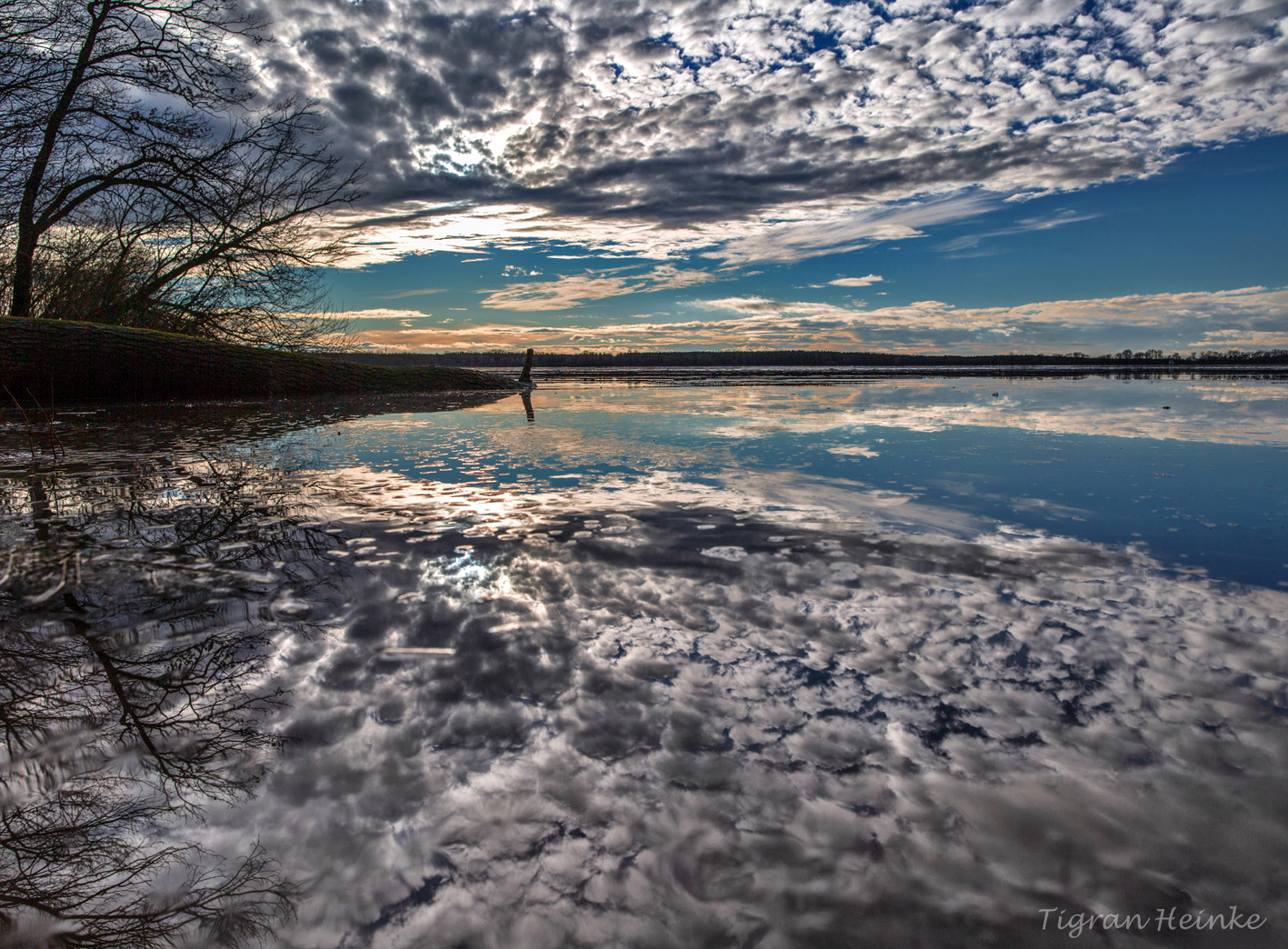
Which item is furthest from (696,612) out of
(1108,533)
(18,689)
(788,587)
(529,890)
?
(1108,533)

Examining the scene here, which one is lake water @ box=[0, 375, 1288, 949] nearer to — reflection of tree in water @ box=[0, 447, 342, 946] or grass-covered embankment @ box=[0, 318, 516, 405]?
reflection of tree in water @ box=[0, 447, 342, 946]

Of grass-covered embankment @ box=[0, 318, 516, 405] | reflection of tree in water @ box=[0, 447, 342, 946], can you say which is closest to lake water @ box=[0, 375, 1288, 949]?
reflection of tree in water @ box=[0, 447, 342, 946]

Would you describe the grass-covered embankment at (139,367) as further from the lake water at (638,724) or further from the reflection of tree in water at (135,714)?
the reflection of tree in water at (135,714)

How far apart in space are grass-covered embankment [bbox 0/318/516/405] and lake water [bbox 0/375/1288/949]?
7845 mm

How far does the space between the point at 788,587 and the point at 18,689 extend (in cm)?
275

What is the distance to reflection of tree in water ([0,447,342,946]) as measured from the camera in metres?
1.21

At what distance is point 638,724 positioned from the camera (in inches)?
70.5

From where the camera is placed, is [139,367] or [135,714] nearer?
[135,714]

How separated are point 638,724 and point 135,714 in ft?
4.80

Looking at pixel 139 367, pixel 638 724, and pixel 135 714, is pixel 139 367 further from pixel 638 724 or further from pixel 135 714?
pixel 638 724

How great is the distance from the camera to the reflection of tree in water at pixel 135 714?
121cm

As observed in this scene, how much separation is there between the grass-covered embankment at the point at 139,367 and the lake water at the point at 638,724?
784 cm

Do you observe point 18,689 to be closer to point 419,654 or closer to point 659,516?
point 419,654

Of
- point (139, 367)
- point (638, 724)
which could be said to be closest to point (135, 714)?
point (638, 724)
